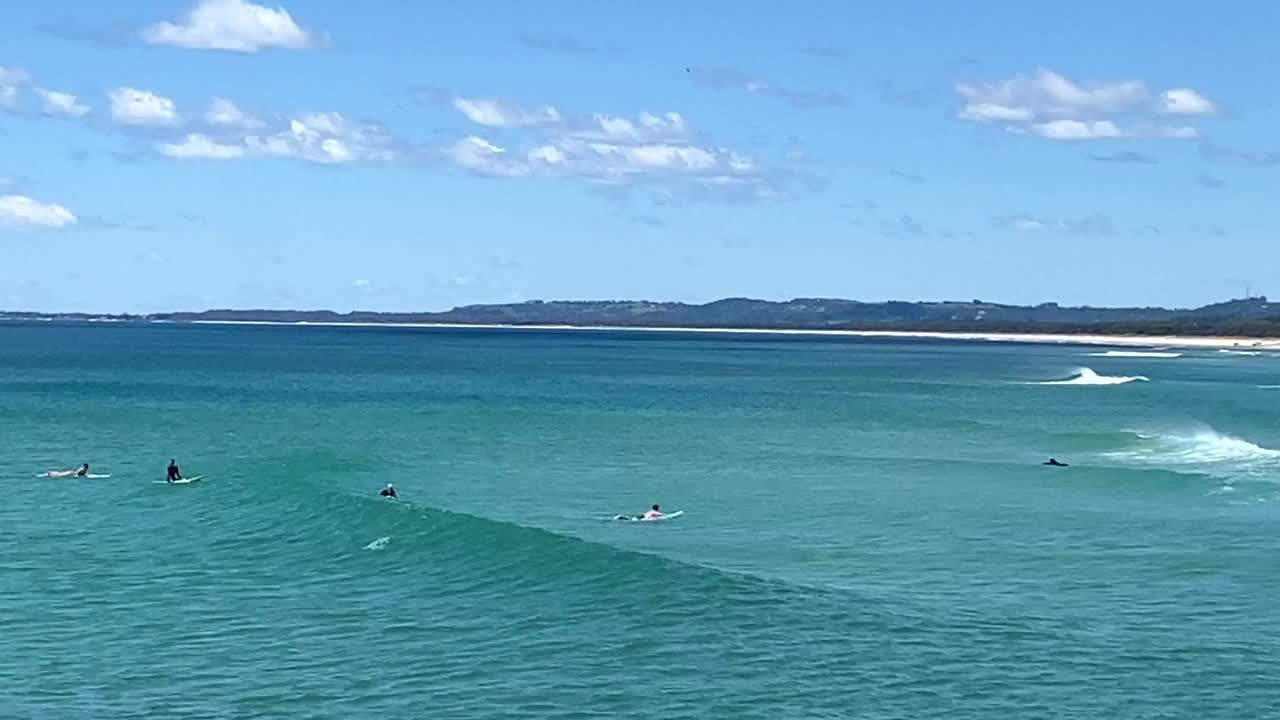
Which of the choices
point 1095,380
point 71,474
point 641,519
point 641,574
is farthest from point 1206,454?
point 1095,380

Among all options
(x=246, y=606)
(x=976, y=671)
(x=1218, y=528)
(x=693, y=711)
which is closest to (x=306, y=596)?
(x=246, y=606)

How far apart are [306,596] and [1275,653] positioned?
781 inches

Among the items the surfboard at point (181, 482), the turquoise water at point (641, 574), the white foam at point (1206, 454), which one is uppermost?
the white foam at point (1206, 454)

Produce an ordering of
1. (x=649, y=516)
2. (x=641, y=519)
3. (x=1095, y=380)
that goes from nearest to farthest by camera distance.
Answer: (x=641, y=519) < (x=649, y=516) < (x=1095, y=380)

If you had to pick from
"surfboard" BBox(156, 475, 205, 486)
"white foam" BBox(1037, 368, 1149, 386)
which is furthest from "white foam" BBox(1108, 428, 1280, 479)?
"white foam" BBox(1037, 368, 1149, 386)

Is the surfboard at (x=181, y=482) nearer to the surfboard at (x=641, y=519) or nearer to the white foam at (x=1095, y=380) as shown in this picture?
the surfboard at (x=641, y=519)

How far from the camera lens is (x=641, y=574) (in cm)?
4019

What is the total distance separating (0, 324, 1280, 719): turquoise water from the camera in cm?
3042

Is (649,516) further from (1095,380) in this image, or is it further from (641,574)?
(1095,380)

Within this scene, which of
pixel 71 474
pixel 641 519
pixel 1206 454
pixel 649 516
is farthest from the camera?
pixel 1206 454

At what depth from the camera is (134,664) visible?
31.9 metres

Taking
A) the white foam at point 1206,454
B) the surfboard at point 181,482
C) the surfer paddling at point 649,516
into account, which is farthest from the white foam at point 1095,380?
the surfer paddling at point 649,516

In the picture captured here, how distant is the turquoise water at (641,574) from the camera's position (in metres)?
30.4

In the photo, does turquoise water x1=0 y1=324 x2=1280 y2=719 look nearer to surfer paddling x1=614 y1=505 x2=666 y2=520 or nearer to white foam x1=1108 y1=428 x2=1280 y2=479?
white foam x1=1108 y1=428 x2=1280 y2=479
